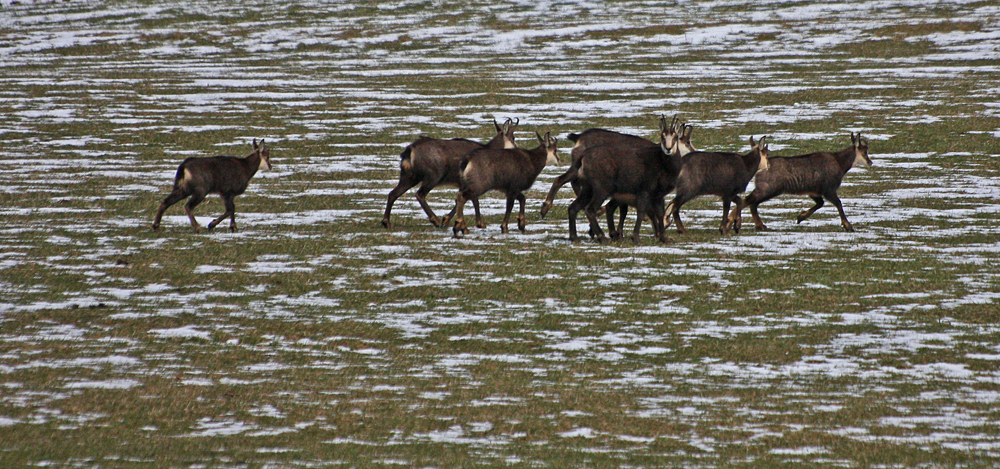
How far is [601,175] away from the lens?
15578 millimetres

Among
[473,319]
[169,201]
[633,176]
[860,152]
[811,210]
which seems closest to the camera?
[473,319]

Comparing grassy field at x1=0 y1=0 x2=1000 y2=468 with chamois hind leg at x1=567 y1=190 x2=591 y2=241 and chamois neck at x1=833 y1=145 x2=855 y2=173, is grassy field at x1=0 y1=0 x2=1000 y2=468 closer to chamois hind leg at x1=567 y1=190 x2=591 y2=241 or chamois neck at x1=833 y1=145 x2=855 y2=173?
chamois hind leg at x1=567 y1=190 x2=591 y2=241

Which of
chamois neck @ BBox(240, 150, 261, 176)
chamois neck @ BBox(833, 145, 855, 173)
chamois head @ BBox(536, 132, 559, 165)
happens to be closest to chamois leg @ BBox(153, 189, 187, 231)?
chamois neck @ BBox(240, 150, 261, 176)

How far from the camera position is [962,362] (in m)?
9.68

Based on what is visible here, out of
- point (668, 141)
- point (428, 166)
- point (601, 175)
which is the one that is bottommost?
point (428, 166)

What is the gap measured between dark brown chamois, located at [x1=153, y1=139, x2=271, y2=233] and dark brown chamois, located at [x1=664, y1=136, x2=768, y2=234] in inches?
243

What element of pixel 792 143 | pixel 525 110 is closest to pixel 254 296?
pixel 792 143

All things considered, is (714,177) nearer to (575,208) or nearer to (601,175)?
(601,175)

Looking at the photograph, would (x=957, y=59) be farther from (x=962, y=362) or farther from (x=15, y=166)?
(x=962, y=362)

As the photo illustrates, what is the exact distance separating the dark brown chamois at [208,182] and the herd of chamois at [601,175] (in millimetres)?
15

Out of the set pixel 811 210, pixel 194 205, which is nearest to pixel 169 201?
pixel 194 205

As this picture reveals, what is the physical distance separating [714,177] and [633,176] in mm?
1800

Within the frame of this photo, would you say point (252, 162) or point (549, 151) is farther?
point (252, 162)

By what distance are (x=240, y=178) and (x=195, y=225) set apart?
97 cm
